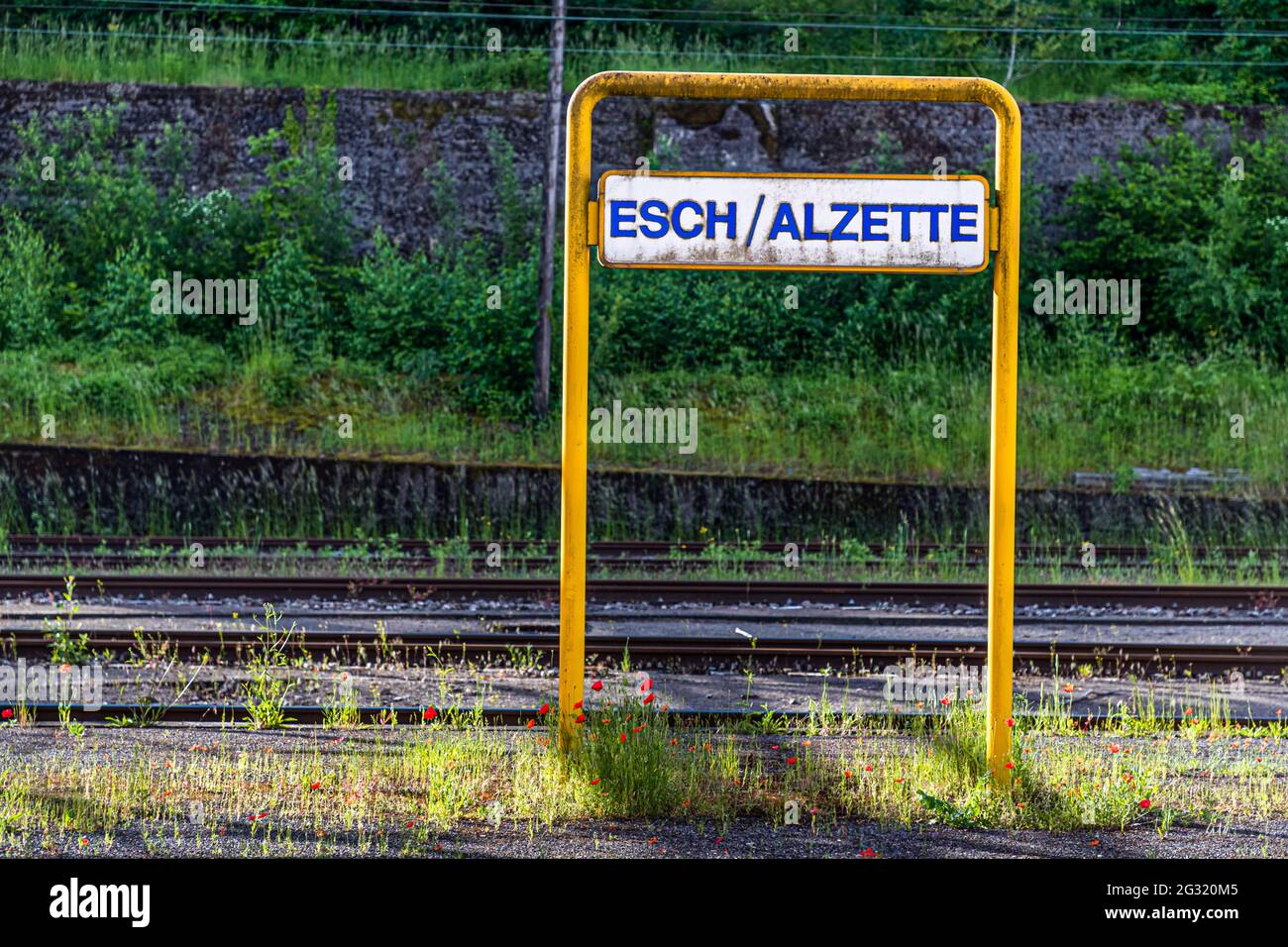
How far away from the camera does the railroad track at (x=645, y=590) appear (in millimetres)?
11508

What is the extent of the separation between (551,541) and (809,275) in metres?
8.21

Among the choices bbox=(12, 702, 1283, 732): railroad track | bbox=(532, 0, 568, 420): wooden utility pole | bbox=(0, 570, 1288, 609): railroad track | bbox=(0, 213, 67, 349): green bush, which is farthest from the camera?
bbox=(0, 213, 67, 349): green bush

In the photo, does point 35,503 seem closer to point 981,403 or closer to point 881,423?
point 881,423

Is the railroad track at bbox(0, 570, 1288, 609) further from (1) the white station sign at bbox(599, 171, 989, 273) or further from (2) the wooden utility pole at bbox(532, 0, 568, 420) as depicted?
(2) the wooden utility pole at bbox(532, 0, 568, 420)

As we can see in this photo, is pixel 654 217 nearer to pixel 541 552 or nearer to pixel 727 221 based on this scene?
pixel 727 221

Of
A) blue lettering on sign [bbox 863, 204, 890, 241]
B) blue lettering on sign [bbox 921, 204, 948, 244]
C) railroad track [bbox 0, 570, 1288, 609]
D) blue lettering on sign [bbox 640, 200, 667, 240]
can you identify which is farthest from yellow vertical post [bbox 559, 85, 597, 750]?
railroad track [bbox 0, 570, 1288, 609]

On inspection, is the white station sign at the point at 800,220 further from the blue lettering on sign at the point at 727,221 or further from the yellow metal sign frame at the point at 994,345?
the yellow metal sign frame at the point at 994,345

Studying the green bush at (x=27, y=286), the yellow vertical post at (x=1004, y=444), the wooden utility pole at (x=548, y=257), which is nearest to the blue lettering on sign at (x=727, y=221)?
the yellow vertical post at (x=1004, y=444)

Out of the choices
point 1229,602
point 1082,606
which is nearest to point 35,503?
point 1082,606

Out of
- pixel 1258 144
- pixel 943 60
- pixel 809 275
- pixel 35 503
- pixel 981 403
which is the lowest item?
pixel 35 503

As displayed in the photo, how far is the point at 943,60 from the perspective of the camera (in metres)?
24.3

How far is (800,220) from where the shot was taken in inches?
241

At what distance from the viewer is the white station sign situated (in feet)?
20.0

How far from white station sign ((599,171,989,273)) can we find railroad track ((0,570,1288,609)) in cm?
585
